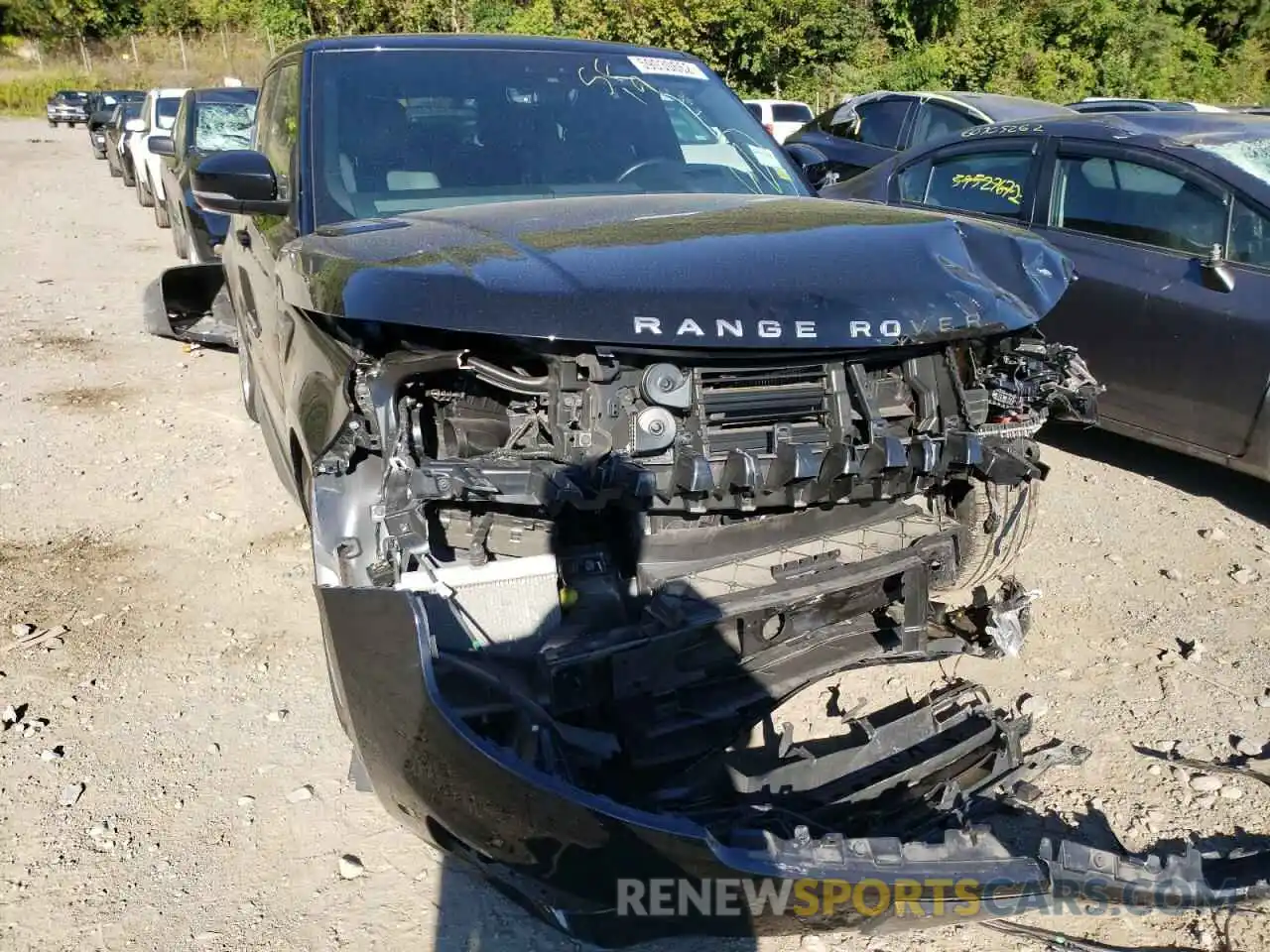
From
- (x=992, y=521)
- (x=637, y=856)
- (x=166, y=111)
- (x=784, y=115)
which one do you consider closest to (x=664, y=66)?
(x=992, y=521)

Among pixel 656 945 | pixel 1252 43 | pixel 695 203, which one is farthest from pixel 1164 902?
pixel 1252 43

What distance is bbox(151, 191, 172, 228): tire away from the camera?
11253 mm

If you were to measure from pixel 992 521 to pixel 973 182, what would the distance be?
9.77ft

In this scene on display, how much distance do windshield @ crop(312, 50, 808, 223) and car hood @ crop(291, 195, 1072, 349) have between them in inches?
13.2

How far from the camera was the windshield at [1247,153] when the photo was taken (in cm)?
429

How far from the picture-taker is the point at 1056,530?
4.43 metres

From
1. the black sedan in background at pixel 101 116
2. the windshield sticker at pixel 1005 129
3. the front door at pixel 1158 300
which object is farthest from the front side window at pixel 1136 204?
the black sedan in background at pixel 101 116

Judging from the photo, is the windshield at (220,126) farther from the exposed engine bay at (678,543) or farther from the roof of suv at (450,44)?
the exposed engine bay at (678,543)

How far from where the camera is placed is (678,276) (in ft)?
7.48

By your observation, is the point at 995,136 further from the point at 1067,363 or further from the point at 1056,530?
the point at 1067,363

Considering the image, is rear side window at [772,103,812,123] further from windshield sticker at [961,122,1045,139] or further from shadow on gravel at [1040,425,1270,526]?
shadow on gravel at [1040,425,1270,526]

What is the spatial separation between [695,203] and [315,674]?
1989 mm

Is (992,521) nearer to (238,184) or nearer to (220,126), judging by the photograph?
(238,184)

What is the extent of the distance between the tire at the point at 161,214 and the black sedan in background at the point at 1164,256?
9.48 m
